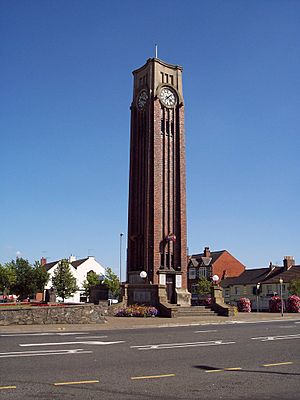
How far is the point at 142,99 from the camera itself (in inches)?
1876

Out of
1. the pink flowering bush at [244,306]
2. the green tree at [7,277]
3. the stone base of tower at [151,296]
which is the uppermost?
the green tree at [7,277]

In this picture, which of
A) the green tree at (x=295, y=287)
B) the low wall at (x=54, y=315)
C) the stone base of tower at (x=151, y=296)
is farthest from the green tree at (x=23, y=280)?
the low wall at (x=54, y=315)

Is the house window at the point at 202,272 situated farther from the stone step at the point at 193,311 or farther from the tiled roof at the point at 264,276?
the stone step at the point at 193,311

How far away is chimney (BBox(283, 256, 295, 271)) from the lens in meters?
71.8

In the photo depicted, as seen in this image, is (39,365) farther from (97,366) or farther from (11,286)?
(11,286)

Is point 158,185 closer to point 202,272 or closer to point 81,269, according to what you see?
point 202,272

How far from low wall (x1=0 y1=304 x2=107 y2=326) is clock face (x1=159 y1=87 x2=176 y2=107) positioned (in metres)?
26.0

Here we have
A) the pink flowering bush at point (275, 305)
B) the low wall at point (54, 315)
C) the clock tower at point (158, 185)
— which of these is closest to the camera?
the low wall at point (54, 315)

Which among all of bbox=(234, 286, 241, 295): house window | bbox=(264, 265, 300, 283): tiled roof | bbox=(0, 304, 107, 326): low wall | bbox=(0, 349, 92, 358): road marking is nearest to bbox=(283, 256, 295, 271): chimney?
bbox=(264, 265, 300, 283): tiled roof

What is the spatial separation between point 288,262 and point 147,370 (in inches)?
2588

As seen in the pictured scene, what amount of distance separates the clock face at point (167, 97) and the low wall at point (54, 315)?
2603 centimetres

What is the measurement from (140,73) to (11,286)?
38.1m

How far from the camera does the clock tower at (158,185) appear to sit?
1673 inches

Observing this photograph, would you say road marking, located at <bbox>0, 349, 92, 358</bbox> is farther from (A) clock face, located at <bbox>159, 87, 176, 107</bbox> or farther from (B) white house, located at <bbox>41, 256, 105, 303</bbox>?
(B) white house, located at <bbox>41, 256, 105, 303</bbox>
